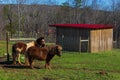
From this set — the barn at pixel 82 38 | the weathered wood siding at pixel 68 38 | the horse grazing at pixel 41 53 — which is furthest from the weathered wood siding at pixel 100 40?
the horse grazing at pixel 41 53

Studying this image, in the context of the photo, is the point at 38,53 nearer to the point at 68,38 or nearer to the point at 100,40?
the point at 68,38

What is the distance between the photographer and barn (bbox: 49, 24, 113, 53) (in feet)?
94.2

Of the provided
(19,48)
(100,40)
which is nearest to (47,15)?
(100,40)

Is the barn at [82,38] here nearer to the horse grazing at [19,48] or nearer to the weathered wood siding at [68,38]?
the weathered wood siding at [68,38]

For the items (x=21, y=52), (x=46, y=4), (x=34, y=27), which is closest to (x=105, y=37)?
(x=21, y=52)

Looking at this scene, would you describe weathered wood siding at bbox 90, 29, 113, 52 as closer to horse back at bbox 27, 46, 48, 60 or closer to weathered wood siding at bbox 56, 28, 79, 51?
weathered wood siding at bbox 56, 28, 79, 51

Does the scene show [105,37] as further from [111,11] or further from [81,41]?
[111,11]

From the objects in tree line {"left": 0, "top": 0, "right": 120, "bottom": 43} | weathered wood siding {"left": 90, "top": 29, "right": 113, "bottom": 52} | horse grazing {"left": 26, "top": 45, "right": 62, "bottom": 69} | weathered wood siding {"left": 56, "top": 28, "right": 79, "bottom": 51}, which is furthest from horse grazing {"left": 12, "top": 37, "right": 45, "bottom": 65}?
tree line {"left": 0, "top": 0, "right": 120, "bottom": 43}

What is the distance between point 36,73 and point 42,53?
1.84m

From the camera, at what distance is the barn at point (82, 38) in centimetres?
2870

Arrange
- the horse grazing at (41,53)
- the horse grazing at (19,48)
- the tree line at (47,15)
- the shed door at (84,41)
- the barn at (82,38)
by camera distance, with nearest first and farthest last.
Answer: the horse grazing at (41,53) → the horse grazing at (19,48) → the shed door at (84,41) → the barn at (82,38) → the tree line at (47,15)

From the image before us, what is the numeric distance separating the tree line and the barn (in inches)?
1135

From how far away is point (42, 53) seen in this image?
49.4 feet

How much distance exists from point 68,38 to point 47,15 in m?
40.3
